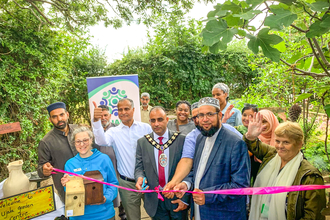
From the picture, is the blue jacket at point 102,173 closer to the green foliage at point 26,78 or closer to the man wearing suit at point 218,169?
the man wearing suit at point 218,169

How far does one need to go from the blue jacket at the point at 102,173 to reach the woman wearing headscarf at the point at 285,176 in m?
1.54

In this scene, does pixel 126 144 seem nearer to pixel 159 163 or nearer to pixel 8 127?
pixel 159 163

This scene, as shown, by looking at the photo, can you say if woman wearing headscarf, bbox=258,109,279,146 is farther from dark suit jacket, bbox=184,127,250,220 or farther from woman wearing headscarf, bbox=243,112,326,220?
dark suit jacket, bbox=184,127,250,220

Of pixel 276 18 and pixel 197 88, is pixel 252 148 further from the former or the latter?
pixel 197 88

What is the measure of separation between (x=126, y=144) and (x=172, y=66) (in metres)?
5.31

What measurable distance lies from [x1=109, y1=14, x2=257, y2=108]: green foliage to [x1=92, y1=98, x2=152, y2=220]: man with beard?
4.71 meters

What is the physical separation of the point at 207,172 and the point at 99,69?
7.05m

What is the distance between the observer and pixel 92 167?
239 cm

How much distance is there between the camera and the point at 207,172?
6.72 feet

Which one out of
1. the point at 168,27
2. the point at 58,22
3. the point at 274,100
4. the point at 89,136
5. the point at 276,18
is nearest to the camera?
the point at 276,18

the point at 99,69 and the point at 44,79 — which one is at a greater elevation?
the point at 99,69

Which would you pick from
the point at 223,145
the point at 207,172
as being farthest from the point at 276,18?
the point at 207,172

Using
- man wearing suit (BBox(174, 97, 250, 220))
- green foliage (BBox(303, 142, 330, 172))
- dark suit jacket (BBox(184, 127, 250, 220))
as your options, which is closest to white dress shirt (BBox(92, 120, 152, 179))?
man wearing suit (BBox(174, 97, 250, 220))

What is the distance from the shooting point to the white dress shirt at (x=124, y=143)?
2957mm
